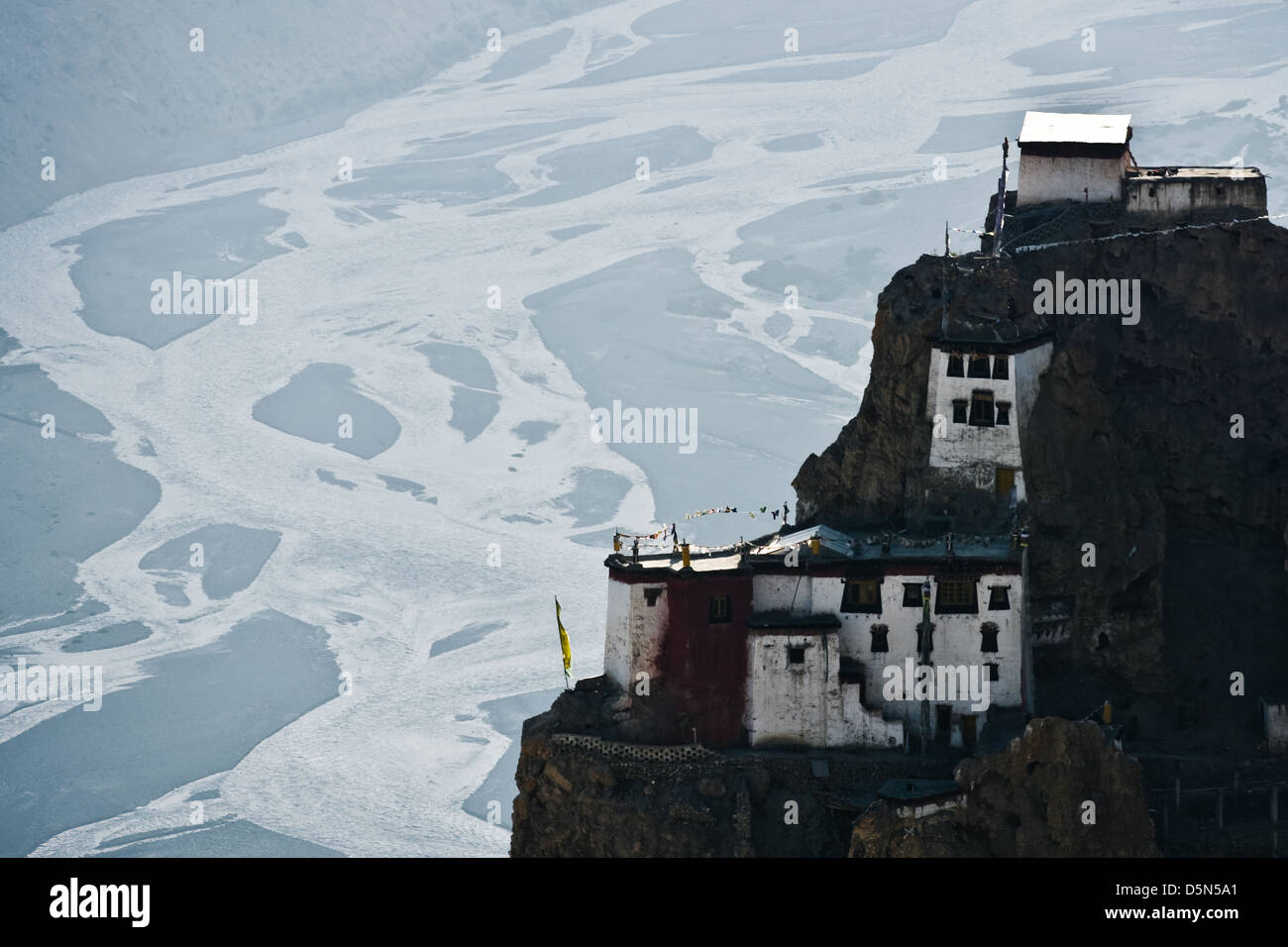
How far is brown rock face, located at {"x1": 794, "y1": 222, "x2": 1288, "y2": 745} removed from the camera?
82.9m

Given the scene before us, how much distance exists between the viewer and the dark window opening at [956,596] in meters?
80.1

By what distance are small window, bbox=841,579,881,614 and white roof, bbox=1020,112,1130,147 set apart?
19.1 meters

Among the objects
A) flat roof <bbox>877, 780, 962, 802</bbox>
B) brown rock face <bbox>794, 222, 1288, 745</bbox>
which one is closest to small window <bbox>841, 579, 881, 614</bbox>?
brown rock face <bbox>794, 222, 1288, 745</bbox>

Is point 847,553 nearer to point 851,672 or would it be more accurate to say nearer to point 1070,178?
point 851,672

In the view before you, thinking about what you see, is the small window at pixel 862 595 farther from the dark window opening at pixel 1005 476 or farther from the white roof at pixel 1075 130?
the white roof at pixel 1075 130

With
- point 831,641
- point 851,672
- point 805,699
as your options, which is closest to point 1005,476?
point 831,641

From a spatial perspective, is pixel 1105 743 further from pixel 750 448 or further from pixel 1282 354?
pixel 750 448

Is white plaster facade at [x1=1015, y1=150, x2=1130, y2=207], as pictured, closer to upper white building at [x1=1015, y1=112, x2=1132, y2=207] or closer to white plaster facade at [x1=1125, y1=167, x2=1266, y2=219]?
upper white building at [x1=1015, y1=112, x2=1132, y2=207]

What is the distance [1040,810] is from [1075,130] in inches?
1118

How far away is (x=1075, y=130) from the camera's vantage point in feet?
299

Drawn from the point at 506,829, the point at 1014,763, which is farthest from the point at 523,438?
the point at 1014,763

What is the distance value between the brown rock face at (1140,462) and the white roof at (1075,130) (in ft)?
13.4

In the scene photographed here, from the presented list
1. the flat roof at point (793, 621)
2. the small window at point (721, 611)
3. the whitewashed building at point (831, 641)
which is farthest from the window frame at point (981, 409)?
the small window at point (721, 611)

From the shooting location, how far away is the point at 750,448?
189 metres
